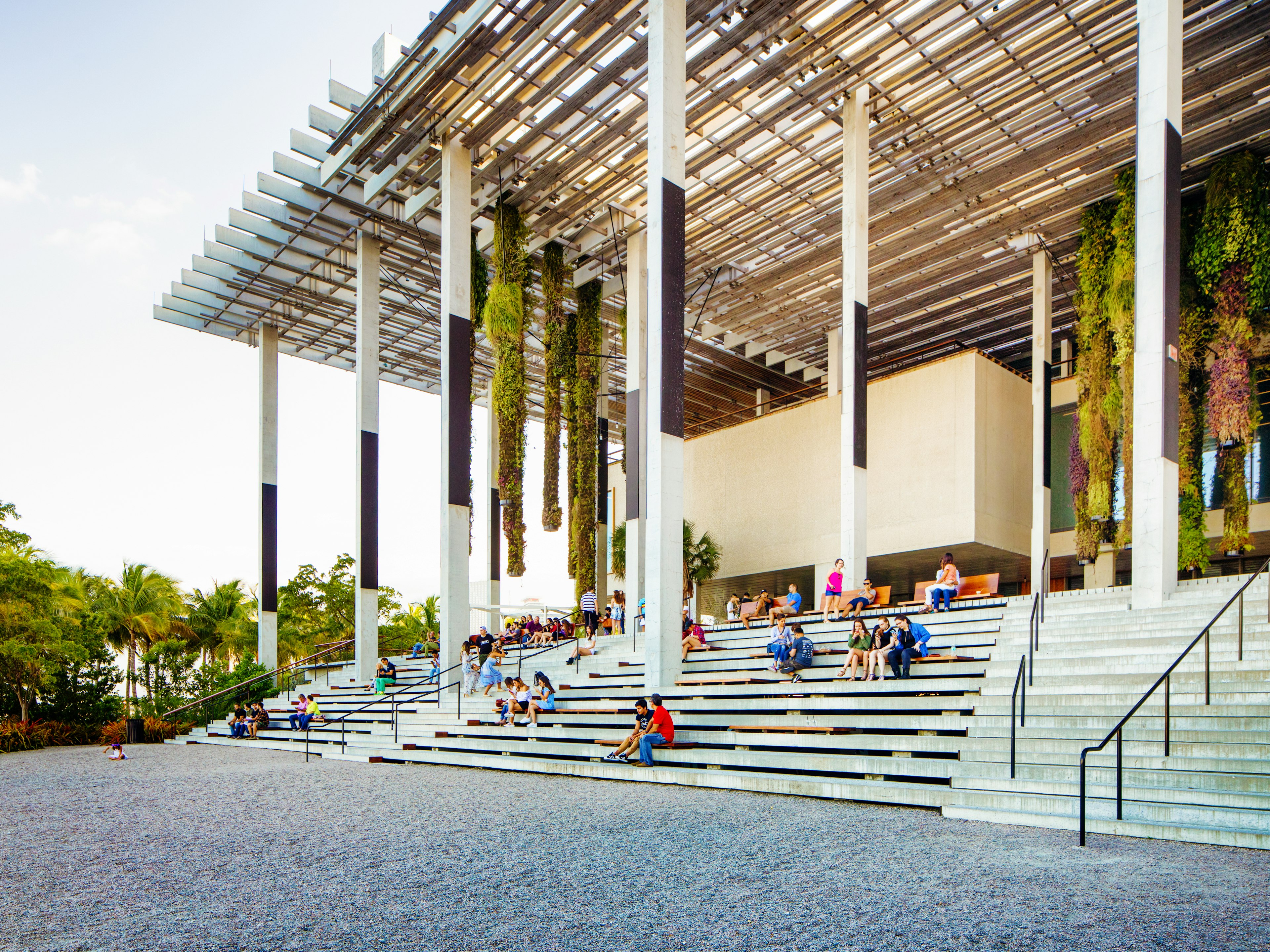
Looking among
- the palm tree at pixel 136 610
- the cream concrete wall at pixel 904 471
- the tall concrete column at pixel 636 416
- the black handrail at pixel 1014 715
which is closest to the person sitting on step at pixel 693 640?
the tall concrete column at pixel 636 416

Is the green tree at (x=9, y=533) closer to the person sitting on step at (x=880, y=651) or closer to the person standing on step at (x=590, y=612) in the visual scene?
the person standing on step at (x=590, y=612)

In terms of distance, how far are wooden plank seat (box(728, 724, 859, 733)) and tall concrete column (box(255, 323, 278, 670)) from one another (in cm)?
1935

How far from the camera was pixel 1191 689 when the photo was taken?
9.00m

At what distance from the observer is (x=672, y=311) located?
1466 centimetres

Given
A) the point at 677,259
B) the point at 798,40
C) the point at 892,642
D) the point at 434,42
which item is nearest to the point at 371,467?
the point at 434,42

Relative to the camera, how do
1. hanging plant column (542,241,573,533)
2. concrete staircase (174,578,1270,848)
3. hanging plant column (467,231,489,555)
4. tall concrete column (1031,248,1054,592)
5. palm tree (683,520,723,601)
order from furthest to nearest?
1. palm tree (683,520,723,601)
2. hanging plant column (542,241,573,533)
3. tall concrete column (1031,248,1054,592)
4. hanging plant column (467,231,489,555)
5. concrete staircase (174,578,1270,848)

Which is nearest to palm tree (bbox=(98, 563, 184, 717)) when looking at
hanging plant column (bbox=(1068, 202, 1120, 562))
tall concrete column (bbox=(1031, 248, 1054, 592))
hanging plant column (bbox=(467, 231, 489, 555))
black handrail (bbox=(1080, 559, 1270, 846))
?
hanging plant column (bbox=(467, 231, 489, 555))

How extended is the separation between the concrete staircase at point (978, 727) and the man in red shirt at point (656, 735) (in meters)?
0.16

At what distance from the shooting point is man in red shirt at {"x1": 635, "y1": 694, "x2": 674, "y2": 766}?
11711 mm

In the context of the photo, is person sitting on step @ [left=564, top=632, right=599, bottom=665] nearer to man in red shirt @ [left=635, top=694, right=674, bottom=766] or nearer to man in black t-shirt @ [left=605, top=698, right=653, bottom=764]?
man in black t-shirt @ [left=605, top=698, right=653, bottom=764]

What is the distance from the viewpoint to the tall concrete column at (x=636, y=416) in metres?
19.9

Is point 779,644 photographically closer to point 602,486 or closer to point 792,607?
point 792,607

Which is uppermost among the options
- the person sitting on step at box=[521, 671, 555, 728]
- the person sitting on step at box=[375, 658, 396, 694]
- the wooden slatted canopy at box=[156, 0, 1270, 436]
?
the wooden slatted canopy at box=[156, 0, 1270, 436]

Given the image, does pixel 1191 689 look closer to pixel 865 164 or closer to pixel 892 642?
pixel 892 642
